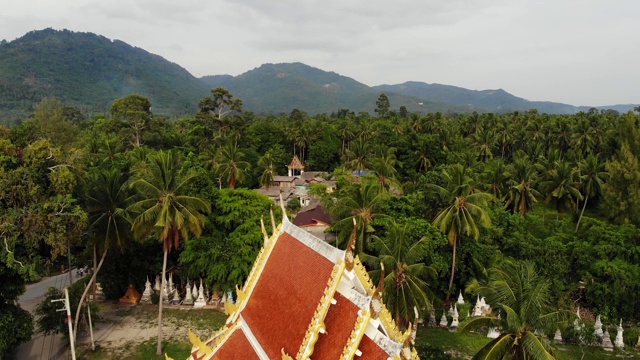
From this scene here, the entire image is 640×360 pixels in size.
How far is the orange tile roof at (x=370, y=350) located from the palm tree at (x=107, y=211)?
15.6m

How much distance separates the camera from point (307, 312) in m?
10.9

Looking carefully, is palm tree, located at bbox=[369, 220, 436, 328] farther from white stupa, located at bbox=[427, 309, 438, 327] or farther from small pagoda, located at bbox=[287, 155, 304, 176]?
small pagoda, located at bbox=[287, 155, 304, 176]

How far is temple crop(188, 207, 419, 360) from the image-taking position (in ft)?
31.8

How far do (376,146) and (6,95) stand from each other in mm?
161849

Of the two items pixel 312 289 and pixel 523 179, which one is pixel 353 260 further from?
pixel 523 179

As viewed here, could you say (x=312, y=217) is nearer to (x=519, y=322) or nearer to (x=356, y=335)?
(x=519, y=322)

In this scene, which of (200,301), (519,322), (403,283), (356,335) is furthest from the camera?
(200,301)

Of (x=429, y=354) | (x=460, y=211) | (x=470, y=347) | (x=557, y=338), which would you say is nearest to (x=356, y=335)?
(x=429, y=354)

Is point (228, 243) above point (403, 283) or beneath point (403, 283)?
beneath

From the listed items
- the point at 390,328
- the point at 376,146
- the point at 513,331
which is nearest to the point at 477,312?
the point at 513,331

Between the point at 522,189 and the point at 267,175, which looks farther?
the point at 267,175

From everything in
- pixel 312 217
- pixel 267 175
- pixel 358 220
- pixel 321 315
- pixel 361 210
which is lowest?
pixel 312 217

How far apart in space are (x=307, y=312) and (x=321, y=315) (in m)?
1.02

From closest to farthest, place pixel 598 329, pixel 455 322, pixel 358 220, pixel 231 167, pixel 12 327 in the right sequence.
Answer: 1. pixel 12 327
2. pixel 598 329
3. pixel 455 322
4. pixel 358 220
5. pixel 231 167
